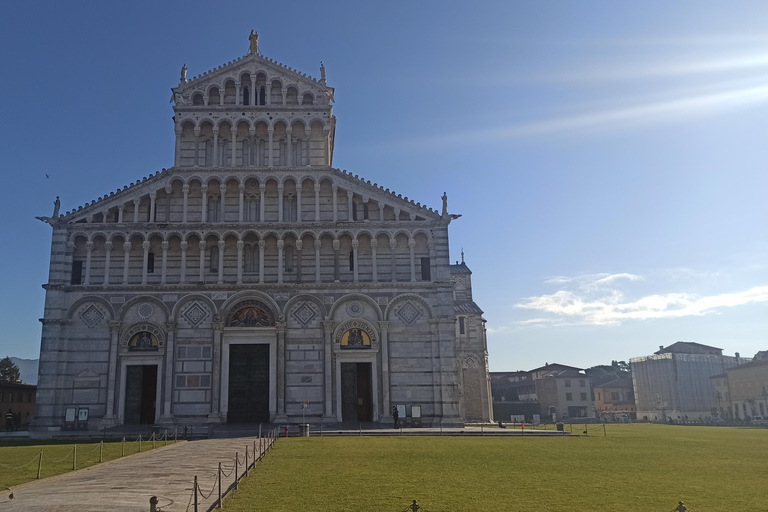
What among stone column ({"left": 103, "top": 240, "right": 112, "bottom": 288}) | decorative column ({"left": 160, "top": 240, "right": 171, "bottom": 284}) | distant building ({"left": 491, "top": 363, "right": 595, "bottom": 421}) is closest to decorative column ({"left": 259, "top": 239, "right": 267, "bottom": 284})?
decorative column ({"left": 160, "top": 240, "right": 171, "bottom": 284})

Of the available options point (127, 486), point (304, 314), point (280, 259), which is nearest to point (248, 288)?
point (280, 259)

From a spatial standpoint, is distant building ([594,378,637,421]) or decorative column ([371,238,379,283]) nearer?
decorative column ([371,238,379,283])

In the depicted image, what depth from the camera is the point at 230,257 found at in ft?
139

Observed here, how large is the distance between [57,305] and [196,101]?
16276 mm

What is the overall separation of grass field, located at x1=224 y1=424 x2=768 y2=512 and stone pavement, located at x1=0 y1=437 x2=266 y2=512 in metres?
1.39

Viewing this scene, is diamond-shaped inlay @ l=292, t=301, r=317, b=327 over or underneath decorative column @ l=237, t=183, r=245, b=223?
underneath

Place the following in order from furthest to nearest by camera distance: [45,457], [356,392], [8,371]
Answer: [8,371] < [356,392] < [45,457]

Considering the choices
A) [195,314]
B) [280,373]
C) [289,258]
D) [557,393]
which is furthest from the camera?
[557,393]

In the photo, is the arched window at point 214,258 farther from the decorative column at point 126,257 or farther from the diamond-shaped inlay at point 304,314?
the diamond-shaped inlay at point 304,314

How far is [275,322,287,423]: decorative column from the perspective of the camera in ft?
130

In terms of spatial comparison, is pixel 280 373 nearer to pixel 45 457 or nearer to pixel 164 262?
pixel 164 262

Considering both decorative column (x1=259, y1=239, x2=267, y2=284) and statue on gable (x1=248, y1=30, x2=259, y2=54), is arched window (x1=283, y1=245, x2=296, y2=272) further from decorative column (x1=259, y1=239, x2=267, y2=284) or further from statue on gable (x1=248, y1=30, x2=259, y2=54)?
statue on gable (x1=248, y1=30, x2=259, y2=54)

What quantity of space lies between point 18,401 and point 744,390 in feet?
290

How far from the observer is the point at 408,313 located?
137 feet
